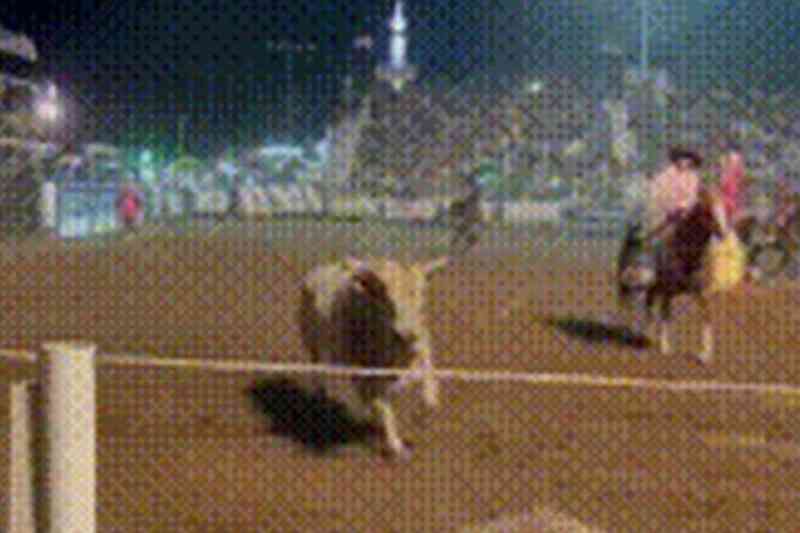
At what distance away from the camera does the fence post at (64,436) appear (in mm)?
4043

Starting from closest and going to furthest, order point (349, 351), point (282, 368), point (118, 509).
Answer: point (282, 368), point (118, 509), point (349, 351)

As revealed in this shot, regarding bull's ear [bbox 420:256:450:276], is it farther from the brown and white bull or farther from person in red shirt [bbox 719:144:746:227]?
person in red shirt [bbox 719:144:746:227]

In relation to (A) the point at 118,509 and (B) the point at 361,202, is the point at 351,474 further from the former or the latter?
(B) the point at 361,202

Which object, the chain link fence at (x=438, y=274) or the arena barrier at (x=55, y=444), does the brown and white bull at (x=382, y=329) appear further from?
the arena barrier at (x=55, y=444)

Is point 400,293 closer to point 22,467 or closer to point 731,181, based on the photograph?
point 22,467

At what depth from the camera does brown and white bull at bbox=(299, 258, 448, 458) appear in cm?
Answer: 782

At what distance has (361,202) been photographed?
134ft

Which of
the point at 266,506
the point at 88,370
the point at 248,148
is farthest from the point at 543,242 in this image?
the point at 88,370

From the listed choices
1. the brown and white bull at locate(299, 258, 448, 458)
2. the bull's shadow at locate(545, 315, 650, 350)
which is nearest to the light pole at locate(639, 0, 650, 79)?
the bull's shadow at locate(545, 315, 650, 350)

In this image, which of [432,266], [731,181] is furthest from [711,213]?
[731,181]

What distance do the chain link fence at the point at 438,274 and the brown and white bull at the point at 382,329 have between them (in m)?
0.23

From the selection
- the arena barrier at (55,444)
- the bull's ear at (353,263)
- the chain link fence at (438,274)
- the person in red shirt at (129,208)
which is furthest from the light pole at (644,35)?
the arena barrier at (55,444)

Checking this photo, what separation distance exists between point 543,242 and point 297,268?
34.7 ft

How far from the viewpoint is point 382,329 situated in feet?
26.9
